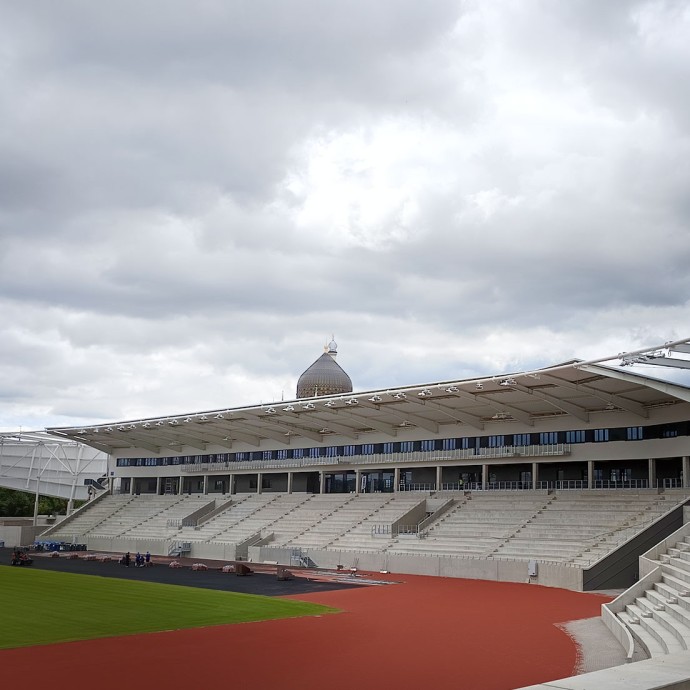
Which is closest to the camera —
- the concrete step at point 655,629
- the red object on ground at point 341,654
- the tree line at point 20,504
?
the red object on ground at point 341,654

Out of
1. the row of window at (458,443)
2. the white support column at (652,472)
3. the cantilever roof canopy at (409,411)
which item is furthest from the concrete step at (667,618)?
the row of window at (458,443)

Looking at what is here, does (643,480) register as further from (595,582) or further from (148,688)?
(148,688)

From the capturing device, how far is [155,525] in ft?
230

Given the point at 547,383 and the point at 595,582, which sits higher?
the point at 547,383

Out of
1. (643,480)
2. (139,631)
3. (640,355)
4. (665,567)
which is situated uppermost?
(640,355)

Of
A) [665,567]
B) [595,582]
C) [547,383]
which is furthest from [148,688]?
[547,383]

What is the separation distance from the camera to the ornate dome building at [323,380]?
79.2 m

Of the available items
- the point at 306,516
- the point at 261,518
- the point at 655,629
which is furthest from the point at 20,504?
the point at 655,629

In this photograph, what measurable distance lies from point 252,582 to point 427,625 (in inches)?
611

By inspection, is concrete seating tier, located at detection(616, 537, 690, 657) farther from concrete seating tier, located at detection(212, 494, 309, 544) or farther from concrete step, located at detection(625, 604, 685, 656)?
concrete seating tier, located at detection(212, 494, 309, 544)

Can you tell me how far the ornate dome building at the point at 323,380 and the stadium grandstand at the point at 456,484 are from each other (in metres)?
0.24

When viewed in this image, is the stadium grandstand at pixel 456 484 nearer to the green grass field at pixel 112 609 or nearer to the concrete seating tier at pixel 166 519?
the concrete seating tier at pixel 166 519

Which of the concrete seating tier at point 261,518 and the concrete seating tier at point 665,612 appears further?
the concrete seating tier at point 261,518

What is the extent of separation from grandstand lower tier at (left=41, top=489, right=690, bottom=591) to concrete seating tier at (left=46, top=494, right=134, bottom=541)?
1.99 meters
